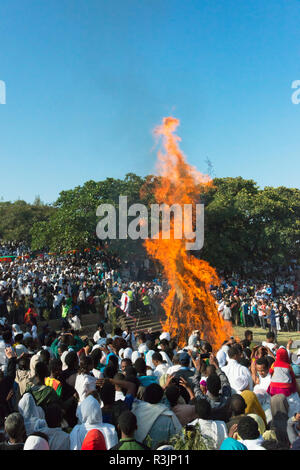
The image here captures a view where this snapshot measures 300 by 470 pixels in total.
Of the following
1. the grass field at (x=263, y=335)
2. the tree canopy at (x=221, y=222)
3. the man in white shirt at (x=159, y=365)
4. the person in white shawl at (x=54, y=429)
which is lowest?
the grass field at (x=263, y=335)

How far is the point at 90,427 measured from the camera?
173 inches

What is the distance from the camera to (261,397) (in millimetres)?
6051

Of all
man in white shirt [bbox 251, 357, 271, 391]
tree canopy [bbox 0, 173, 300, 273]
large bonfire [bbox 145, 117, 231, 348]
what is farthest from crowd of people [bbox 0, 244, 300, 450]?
tree canopy [bbox 0, 173, 300, 273]

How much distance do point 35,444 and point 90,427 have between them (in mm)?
677

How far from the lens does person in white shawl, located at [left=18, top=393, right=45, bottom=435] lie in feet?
15.3

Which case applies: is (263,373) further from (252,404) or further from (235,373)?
(252,404)

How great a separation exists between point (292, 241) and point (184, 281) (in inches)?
753

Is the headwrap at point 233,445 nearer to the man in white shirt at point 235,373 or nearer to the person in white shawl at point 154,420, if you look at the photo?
the person in white shawl at point 154,420

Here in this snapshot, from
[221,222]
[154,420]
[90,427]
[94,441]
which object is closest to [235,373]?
[154,420]

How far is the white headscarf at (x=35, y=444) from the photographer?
387 cm

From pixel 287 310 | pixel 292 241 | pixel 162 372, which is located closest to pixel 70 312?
pixel 287 310

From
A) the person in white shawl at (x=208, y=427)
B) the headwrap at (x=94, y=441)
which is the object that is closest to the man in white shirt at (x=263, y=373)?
the person in white shawl at (x=208, y=427)

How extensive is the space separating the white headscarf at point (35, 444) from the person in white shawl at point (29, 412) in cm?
77

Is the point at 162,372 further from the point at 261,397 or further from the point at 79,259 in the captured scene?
the point at 79,259
